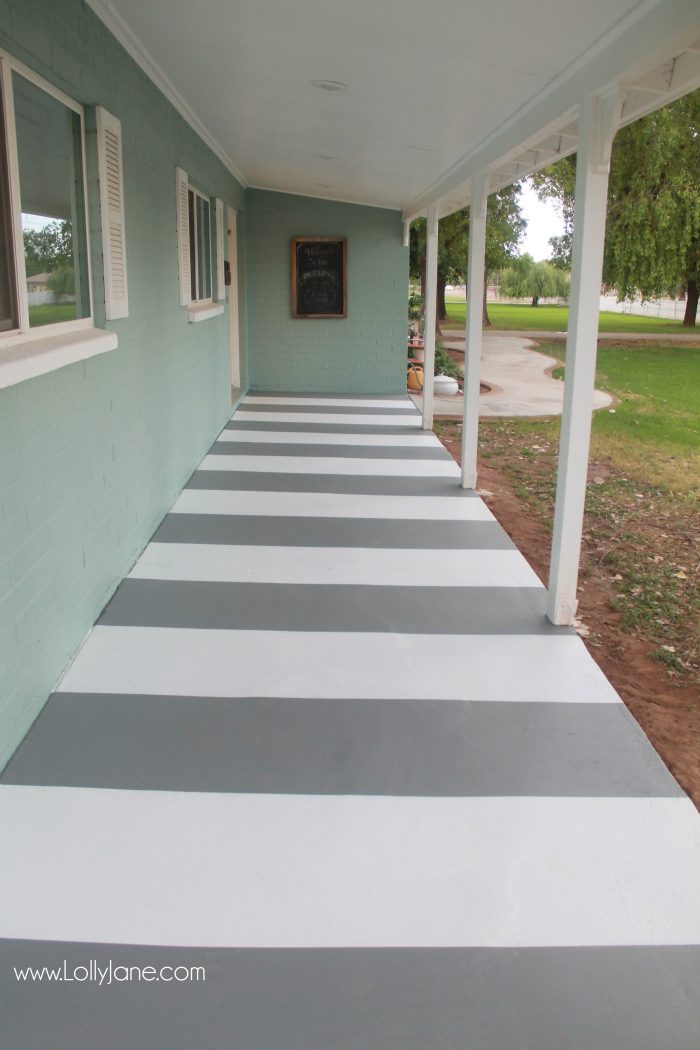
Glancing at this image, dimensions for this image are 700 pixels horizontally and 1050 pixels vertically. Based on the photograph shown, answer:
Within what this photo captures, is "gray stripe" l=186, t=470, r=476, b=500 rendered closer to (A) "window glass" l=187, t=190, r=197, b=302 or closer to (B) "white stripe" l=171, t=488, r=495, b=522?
(B) "white stripe" l=171, t=488, r=495, b=522

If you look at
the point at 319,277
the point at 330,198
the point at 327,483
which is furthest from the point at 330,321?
the point at 327,483

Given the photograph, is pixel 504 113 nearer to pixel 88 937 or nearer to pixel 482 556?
pixel 482 556

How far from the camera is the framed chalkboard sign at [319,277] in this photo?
37.8 feet

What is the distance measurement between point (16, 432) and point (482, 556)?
2.97m

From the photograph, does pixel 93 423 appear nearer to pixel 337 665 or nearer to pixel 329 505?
pixel 337 665

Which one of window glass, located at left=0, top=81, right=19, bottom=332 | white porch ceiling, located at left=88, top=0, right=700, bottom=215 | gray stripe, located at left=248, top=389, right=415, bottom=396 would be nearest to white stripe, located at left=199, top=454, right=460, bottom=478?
white porch ceiling, located at left=88, top=0, right=700, bottom=215

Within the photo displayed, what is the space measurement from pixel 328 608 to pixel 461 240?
15622 mm

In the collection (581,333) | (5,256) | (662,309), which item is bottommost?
(662,309)

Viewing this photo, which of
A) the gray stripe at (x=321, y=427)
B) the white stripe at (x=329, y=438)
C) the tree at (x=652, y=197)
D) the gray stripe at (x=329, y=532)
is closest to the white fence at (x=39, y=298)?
the gray stripe at (x=329, y=532)

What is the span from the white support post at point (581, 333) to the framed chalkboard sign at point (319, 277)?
7948 mm

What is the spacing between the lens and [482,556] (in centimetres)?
525

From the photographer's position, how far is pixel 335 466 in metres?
7.44

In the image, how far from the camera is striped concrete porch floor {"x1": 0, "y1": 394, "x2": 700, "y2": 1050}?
205 cm

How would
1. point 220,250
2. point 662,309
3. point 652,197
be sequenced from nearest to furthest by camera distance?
1. point 220,250
2. point 652,197
3. point 662,309
